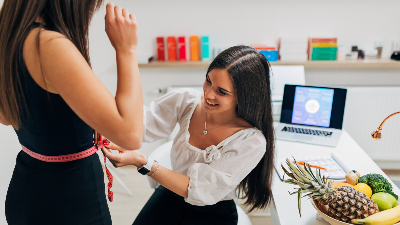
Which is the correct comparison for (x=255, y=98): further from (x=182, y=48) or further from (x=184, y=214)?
(x=182, y=48)

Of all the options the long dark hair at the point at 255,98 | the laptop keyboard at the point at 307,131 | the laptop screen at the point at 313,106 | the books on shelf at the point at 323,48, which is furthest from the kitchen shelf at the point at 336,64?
the long dark hair at the point at 255,98

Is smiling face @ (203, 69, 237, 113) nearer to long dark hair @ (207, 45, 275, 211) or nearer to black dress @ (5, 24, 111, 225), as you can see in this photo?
long dark hair @ (207, 45, 275, 211)

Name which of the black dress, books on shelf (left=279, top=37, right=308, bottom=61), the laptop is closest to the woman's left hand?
the black dress

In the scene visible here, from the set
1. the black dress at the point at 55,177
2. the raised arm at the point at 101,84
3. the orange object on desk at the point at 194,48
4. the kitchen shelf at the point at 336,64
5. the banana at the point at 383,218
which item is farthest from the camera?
the orange object on desk at the point at 194,48

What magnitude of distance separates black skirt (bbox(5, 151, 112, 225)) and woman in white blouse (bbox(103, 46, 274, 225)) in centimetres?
17

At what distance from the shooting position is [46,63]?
62 cm

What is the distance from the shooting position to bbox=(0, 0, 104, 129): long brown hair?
2.18 feet

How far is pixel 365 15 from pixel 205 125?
6.70 ft

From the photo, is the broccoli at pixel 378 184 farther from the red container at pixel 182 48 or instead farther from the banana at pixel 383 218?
the red container at pixel 182 48

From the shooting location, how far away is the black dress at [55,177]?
76 centimetres

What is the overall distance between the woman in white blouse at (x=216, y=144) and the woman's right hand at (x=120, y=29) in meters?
0.44

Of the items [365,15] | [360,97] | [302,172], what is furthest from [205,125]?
[365,15]

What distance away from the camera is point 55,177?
32.2 inches

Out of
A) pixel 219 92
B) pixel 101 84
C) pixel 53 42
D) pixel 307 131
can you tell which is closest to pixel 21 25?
pixel 53 42
